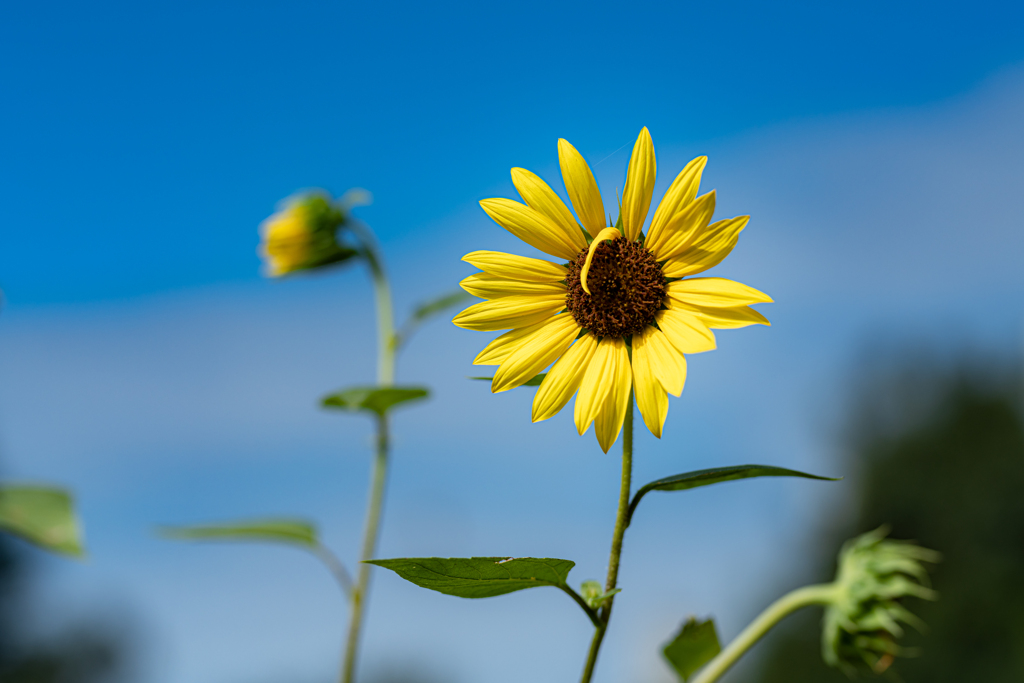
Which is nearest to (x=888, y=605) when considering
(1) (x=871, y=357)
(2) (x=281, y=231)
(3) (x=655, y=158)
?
(3) (x=655, y=158)

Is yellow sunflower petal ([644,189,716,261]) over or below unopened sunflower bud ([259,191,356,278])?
below

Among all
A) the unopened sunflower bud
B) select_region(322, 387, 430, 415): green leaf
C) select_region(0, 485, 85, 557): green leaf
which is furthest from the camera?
the unopened sunflower bud

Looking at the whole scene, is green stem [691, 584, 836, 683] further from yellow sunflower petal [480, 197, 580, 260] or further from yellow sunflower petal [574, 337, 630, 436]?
yellow sunflower petal [480, 197, 580, 260]

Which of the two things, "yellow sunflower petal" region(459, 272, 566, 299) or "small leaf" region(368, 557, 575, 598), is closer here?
"small leaf" region(368, 557, 575, 598)

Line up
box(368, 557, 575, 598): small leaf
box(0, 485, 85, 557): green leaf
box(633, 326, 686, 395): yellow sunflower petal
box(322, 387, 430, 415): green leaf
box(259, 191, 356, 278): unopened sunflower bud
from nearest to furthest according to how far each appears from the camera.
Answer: box(368, 557, 575, 598): small leaf, box(633, 326, 686, 395): yellow sunflower petal, box(0, 485, 85, 557): green leaf, box(322, 387, 430, 415): green leaf, box(259, 191, 356, 278): unopened sunflower bud

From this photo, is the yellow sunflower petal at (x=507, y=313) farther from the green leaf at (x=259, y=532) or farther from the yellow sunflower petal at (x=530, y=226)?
the green leaf at (x=259, y=532)

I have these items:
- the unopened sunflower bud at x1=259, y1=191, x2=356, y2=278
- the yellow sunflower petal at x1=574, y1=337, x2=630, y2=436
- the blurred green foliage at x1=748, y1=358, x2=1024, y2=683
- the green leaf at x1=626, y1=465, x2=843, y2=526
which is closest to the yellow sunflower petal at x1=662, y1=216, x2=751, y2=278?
the yellow sunflower petal at x1=574, y1=337, x2=630, y2=436

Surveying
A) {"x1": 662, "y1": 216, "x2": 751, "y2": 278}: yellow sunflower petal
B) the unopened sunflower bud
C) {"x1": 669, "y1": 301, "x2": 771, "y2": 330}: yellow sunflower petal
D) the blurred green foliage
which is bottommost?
the blurred green foliage
